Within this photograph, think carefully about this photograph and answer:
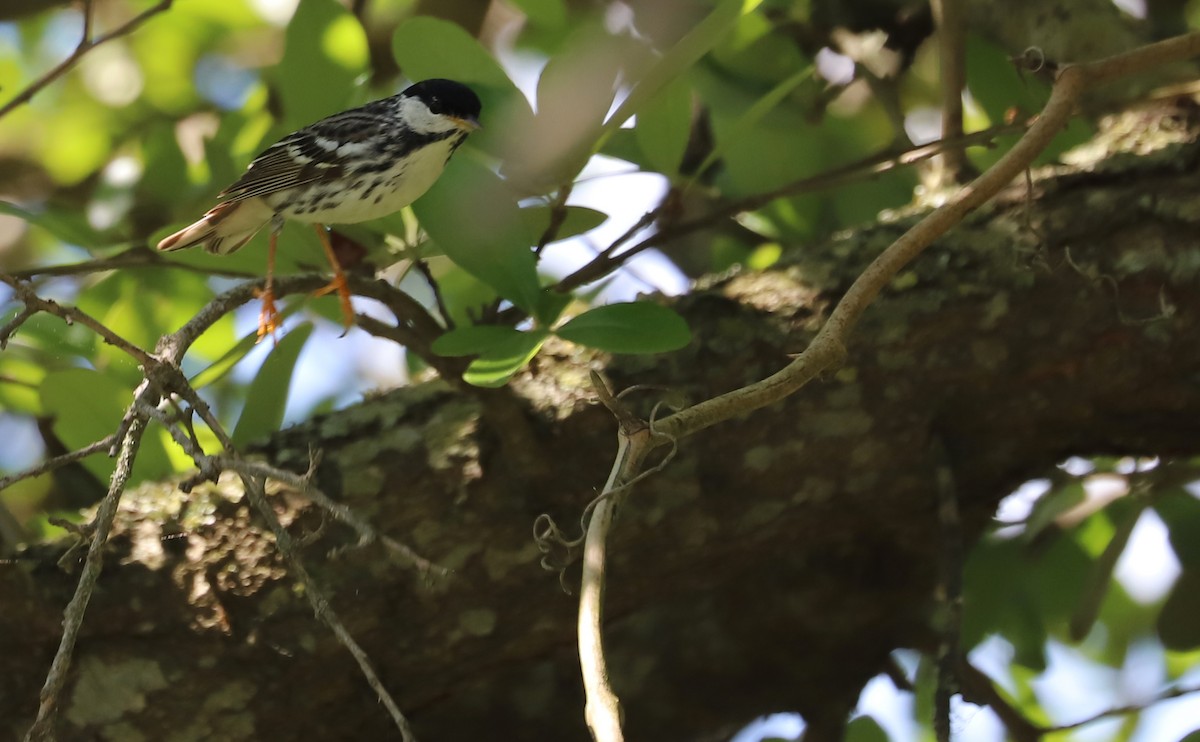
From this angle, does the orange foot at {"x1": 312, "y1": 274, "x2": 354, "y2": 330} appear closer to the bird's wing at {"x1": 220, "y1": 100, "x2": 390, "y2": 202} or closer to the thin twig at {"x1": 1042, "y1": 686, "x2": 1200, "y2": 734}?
the bird's wing at {"x1": 220, "y1": 100, "x2": 390, "y2": 202}

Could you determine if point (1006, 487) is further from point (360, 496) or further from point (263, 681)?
point (263, 681)

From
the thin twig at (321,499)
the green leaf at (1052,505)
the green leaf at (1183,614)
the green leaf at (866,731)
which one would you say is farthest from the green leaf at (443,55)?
the green leaf at (1183,614)

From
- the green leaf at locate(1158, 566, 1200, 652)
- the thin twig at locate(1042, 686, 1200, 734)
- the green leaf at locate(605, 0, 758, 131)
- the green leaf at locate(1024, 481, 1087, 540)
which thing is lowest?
the thin twig at locate(1042, 686, 1200, 734)

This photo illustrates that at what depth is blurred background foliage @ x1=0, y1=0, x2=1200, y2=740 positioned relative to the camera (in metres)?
1.41

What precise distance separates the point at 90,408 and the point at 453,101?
697 mm

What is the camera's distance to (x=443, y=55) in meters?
1.44

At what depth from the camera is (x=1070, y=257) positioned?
1608 mm

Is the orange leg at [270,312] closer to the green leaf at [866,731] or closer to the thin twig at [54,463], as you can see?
the thin twig at [54,463]

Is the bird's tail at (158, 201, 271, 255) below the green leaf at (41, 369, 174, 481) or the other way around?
the other way around

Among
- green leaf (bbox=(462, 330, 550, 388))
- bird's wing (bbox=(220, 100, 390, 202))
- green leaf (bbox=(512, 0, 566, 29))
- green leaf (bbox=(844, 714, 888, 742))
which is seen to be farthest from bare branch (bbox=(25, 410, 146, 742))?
green leaf (bbox=(844, 714, 888, 742))

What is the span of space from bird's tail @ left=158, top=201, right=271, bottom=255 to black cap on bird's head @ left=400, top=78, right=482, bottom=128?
27 cm

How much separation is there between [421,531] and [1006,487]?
36.9 inches

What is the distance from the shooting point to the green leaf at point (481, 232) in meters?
1.36

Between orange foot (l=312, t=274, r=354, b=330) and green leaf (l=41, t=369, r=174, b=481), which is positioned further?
green leaf (l=41, t=369, r=174, b=481)
